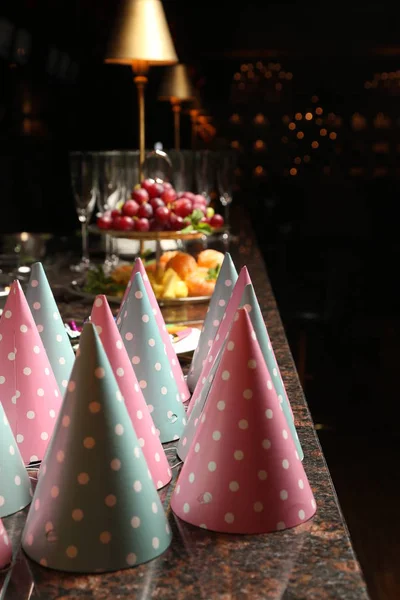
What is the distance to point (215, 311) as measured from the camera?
1.29 meters

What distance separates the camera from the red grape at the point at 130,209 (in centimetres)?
230

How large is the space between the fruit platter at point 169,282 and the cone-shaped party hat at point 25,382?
3.46ft

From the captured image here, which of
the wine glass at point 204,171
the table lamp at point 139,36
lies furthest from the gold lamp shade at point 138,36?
the wine glass at point 204,171

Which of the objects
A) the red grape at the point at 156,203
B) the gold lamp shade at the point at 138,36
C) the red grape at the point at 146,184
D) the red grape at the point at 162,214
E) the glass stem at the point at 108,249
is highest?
the gold lamp shade at the point at 138,36

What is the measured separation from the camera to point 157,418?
1065mm

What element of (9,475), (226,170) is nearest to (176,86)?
(226,170)

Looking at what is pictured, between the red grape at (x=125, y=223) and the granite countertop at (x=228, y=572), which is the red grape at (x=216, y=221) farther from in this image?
the granite countertop at (x=228, y=572)

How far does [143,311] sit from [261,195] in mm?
7781

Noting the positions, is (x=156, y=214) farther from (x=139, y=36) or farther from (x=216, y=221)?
(x=139, y=36)

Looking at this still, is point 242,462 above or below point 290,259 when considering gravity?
above

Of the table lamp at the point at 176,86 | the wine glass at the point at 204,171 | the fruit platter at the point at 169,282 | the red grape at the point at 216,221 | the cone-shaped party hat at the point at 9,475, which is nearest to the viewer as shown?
the cone-shaped party hat at the point at 9,475

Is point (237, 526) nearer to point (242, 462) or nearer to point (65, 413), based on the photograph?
point (242, 462)

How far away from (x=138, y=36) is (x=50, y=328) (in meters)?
1.46

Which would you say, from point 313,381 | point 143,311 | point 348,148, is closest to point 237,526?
point 143,311
